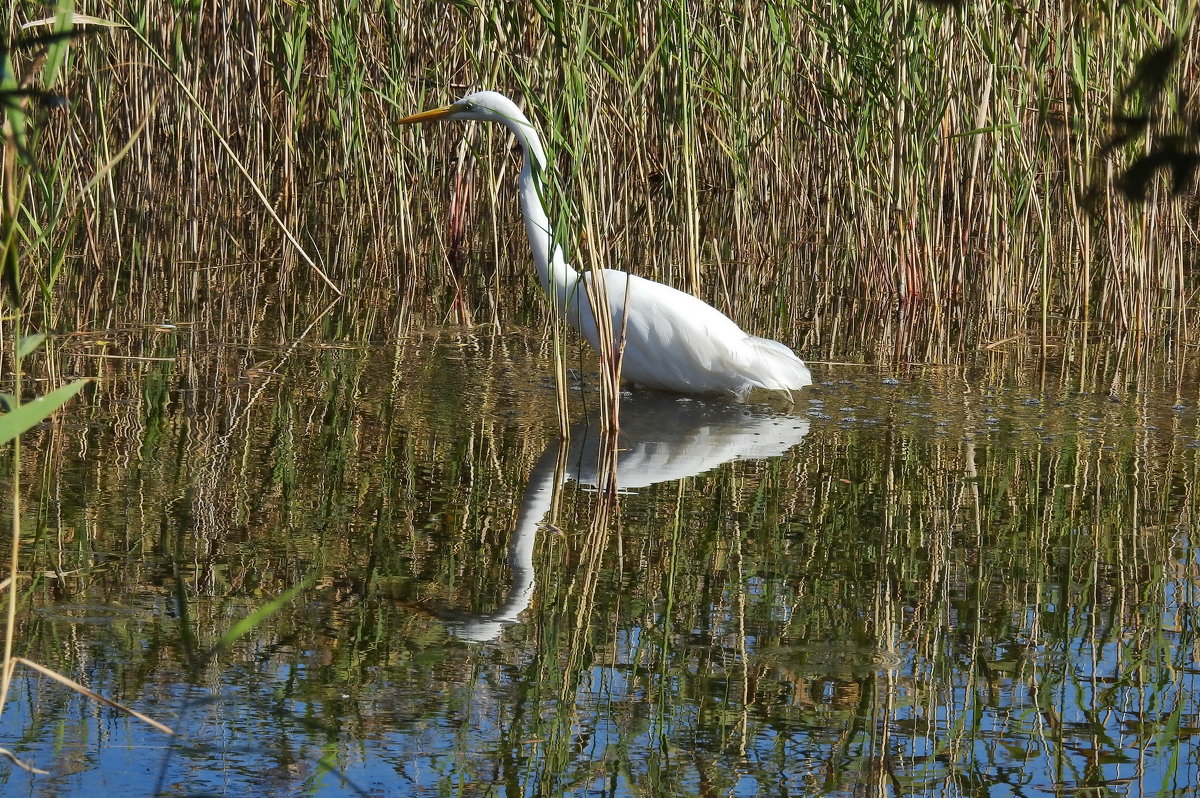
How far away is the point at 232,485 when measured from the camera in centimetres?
392

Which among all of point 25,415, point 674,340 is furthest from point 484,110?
point 25,415

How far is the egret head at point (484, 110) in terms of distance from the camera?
18.2 feet

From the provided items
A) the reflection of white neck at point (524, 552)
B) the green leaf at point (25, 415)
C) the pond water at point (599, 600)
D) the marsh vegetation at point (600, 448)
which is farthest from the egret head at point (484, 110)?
the green leaf at point (25, 415)

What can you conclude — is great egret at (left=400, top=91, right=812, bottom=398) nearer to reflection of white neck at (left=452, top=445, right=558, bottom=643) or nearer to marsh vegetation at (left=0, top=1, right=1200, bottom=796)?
marsh vegetation at (left=0, top=1, right=1200, bottom=796)

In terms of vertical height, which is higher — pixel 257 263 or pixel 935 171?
pixel 935 171

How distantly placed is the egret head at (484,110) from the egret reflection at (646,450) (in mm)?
1185

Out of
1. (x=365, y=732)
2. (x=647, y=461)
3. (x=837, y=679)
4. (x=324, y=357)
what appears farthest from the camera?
(x=324, y=357)

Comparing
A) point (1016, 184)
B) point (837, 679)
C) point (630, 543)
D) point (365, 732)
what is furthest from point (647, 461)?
point (1016, 184)

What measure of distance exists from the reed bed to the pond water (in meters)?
1.41

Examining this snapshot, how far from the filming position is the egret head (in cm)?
554

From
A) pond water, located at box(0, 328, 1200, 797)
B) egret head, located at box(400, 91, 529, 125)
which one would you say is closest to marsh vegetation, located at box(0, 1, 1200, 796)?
pond water, located at box(0, 328, 1200, 797)

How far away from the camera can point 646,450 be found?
4.67 metres

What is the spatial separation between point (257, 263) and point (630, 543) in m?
5.16

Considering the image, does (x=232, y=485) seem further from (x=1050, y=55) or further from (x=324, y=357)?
(x=1050, y=55)
